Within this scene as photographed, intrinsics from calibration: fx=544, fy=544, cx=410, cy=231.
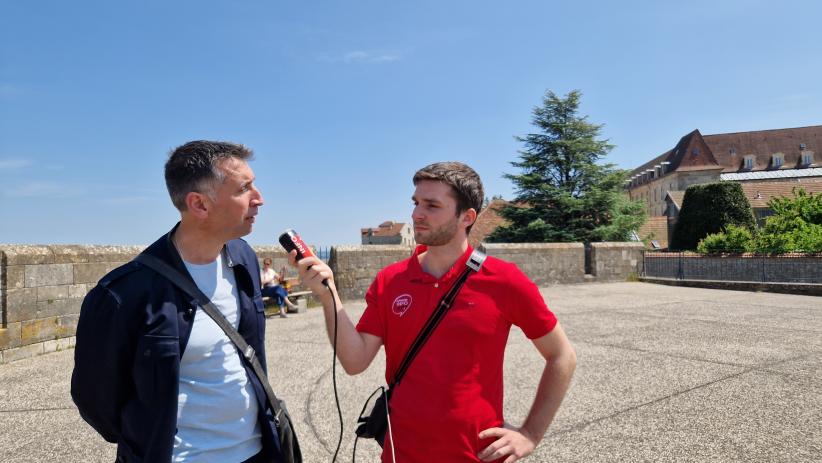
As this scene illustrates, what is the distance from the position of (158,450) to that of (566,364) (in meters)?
1.39

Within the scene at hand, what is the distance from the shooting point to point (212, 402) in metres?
1.91

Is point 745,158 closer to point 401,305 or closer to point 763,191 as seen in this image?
point 763,191

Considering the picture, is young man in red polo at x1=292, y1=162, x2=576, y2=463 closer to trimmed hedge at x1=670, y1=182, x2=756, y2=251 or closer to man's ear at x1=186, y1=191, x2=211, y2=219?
man's ear at x1=186, y1=191, x2=211, y2=219

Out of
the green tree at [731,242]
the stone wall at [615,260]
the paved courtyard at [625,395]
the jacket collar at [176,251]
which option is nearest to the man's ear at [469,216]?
the jacket collar at [176,251]

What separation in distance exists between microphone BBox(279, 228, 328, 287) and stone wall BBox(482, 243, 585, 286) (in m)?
13.9

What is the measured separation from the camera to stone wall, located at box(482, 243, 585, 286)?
626 inches

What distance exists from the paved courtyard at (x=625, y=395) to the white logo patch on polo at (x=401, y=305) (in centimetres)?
224

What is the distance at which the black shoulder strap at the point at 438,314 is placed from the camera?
1906 millimetres

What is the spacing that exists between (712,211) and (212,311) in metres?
35.5

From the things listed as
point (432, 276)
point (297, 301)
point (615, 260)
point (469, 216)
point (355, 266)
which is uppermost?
point (469, 216)

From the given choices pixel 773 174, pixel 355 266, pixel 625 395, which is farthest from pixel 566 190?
pixel 773 174

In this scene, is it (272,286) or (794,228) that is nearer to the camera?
(272,286)

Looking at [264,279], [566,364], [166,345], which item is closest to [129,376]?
[166,345]

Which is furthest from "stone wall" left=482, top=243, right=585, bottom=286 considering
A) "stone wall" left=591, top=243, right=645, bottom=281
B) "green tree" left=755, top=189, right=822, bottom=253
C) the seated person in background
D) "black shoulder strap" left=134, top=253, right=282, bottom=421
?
"black shoulder strap" left=134, top=253, right=282, bottom=421
